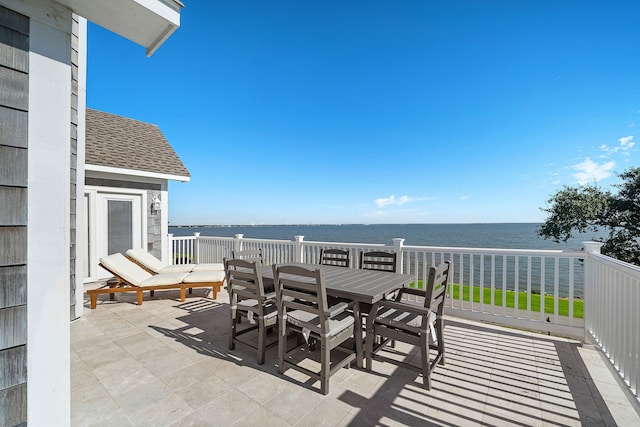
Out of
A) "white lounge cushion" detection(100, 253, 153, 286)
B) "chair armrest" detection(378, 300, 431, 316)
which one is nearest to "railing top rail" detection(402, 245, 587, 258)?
"chair armrest" detection(378, 300, 431, 316)

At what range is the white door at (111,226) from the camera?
5.61 m

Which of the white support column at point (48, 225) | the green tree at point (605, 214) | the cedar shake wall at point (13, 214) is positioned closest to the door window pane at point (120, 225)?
the white support column at point (48, 225)

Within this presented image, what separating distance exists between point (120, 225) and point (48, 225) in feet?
19.0

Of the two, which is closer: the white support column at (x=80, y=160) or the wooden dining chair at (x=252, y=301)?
the wooden dining chair at (x=252, y=301)

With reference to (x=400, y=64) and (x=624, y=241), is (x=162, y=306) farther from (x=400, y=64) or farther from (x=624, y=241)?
(x=624, y=241)

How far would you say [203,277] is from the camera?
15.6 ft

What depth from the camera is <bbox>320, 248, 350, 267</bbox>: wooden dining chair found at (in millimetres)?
4012

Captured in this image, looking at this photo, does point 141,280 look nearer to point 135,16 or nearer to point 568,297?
point 135,16

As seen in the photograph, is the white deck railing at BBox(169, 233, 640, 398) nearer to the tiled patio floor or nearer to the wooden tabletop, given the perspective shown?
the tiled patio floor

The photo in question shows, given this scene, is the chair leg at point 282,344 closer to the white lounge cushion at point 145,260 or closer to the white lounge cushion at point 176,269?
the white lounge cushion at point 176,269

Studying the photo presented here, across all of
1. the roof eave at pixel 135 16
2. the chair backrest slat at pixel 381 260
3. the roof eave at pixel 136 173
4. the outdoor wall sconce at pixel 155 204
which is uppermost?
the roof eave at pixel 135 16

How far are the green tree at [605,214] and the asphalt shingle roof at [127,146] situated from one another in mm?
11012

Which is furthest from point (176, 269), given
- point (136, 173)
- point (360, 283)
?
point (360, 283)

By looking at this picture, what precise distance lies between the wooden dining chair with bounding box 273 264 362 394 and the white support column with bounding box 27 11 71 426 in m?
1.41
